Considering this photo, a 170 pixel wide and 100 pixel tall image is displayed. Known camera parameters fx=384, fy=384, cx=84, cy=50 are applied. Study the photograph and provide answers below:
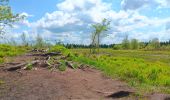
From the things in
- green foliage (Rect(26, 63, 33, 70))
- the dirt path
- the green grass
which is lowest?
the dirt path

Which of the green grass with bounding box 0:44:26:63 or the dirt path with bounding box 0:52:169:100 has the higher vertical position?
the green grass with bounding box 0:44:26:63

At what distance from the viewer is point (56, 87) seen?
1487cm

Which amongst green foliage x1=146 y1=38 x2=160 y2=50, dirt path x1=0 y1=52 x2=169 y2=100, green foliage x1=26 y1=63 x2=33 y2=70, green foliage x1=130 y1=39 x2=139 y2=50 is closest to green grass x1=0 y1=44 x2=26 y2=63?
green foliage x1=26 y1=63 x2=33 y2=70

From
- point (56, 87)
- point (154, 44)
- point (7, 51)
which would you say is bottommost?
point (56, 87)

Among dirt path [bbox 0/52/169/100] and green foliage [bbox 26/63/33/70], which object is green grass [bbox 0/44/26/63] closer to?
green foliage [bbox 26/63/33/70]

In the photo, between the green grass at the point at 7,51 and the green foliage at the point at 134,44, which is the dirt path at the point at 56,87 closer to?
the green grass at the point at 7,51

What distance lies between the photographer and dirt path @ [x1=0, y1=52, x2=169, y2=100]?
521 inches

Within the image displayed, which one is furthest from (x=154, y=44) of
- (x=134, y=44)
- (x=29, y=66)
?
(x=29, y=66)

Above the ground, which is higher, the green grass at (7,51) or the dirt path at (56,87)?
the green grass at (7,51)

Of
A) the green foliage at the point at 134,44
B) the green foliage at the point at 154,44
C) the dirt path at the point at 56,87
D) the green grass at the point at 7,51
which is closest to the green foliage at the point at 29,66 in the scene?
the dirt path at the point at 56,87

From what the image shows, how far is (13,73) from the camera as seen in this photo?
19.0 metres

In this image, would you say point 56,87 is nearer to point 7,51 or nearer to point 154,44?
point 7,51

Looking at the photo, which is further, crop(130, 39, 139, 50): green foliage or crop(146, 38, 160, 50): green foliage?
crop(130, 39, 139, 50): green foliage

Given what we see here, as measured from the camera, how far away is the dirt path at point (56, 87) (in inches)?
521
